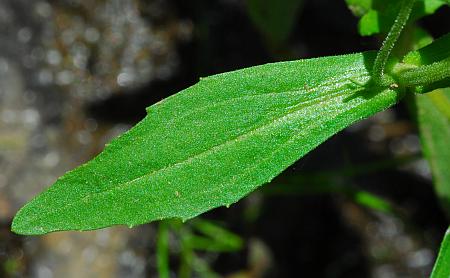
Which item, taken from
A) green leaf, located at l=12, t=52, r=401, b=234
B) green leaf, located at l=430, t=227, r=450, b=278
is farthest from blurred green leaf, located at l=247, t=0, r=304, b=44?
green leaf, located at l=430, t=227, r=450, b=278

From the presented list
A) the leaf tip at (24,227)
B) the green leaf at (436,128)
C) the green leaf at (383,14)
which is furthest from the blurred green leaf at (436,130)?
the leaf tip at (24,227)

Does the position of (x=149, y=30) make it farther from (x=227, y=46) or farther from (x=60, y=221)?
(x=60, y=221)

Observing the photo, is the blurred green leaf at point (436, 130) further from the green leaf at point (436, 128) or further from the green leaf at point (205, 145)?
the green leaf at point (205, 145)

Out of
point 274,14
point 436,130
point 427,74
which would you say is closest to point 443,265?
point 427,74

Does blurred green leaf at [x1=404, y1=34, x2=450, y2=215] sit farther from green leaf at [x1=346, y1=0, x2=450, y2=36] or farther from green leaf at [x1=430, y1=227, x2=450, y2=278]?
green leaf at [x1=430, y1=227, x2=450, y2=278]

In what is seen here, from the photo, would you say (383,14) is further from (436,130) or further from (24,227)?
(24,227)
